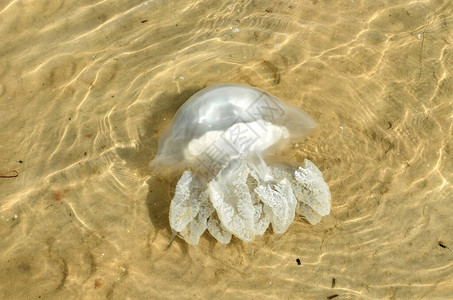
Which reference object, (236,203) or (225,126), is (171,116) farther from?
(236,203)

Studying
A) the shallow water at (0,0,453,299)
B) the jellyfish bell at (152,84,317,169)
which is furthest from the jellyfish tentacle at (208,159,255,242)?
the shallow water at (0,0,453,299)

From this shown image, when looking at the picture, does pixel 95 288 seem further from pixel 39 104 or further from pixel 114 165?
pixel 39 104

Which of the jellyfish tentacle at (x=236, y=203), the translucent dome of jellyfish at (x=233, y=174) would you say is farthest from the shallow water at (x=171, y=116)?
the jellyfish tentacle at (x=236, y=203)

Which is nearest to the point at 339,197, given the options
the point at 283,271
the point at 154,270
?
the point at 283,271

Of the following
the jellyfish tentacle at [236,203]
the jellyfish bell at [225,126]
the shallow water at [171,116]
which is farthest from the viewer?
the shallow water at [171,116]

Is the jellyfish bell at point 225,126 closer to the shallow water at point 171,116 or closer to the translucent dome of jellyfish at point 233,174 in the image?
the translucent dome of jellyfish at point 233,174

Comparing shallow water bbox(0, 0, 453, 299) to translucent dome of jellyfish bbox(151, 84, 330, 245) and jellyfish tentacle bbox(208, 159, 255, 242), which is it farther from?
jellyfish tentacle bbox(208, 159, 255, 242)
